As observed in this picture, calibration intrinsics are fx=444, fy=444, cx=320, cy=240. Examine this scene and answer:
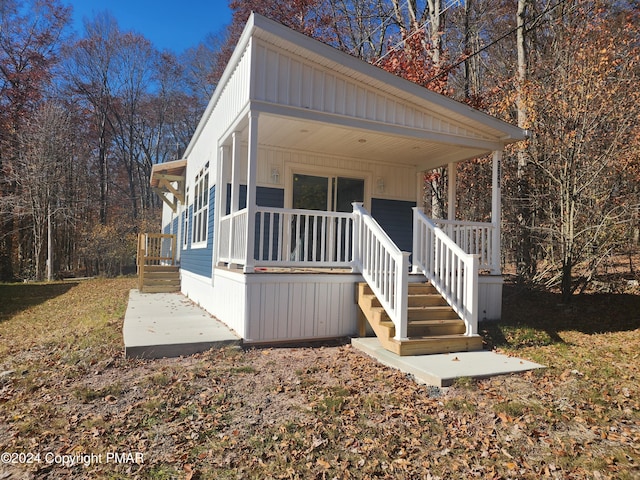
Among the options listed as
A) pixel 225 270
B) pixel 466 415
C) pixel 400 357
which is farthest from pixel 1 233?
pixel 466 415

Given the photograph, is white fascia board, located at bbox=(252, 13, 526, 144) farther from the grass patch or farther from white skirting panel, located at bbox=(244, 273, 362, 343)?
the grass patch

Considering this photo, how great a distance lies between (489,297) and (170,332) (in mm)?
4893

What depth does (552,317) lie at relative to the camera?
7426 millimetres

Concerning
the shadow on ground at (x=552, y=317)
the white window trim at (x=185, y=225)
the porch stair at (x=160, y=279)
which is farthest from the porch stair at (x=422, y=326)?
the porch stair at (x=160, y=279)

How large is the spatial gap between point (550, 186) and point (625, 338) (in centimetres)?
328

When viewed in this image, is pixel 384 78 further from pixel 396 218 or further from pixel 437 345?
pixel 437 345

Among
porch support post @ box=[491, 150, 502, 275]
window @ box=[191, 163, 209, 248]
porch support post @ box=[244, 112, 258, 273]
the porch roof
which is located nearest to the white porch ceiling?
the porch roof

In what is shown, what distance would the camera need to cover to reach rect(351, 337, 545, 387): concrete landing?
14.3 feet

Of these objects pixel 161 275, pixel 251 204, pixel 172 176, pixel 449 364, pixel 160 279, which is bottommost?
pixel 449 364

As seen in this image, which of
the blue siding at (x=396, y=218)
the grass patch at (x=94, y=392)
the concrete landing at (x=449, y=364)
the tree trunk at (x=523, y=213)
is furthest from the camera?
the blue siding at (x=396, y=218)

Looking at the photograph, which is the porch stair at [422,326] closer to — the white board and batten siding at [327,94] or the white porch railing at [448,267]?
the white porch railing at [448,267]

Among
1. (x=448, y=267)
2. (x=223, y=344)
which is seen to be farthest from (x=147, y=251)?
(x=448, y=267)

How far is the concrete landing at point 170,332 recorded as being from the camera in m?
5.17

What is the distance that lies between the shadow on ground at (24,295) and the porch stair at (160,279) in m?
2.81
